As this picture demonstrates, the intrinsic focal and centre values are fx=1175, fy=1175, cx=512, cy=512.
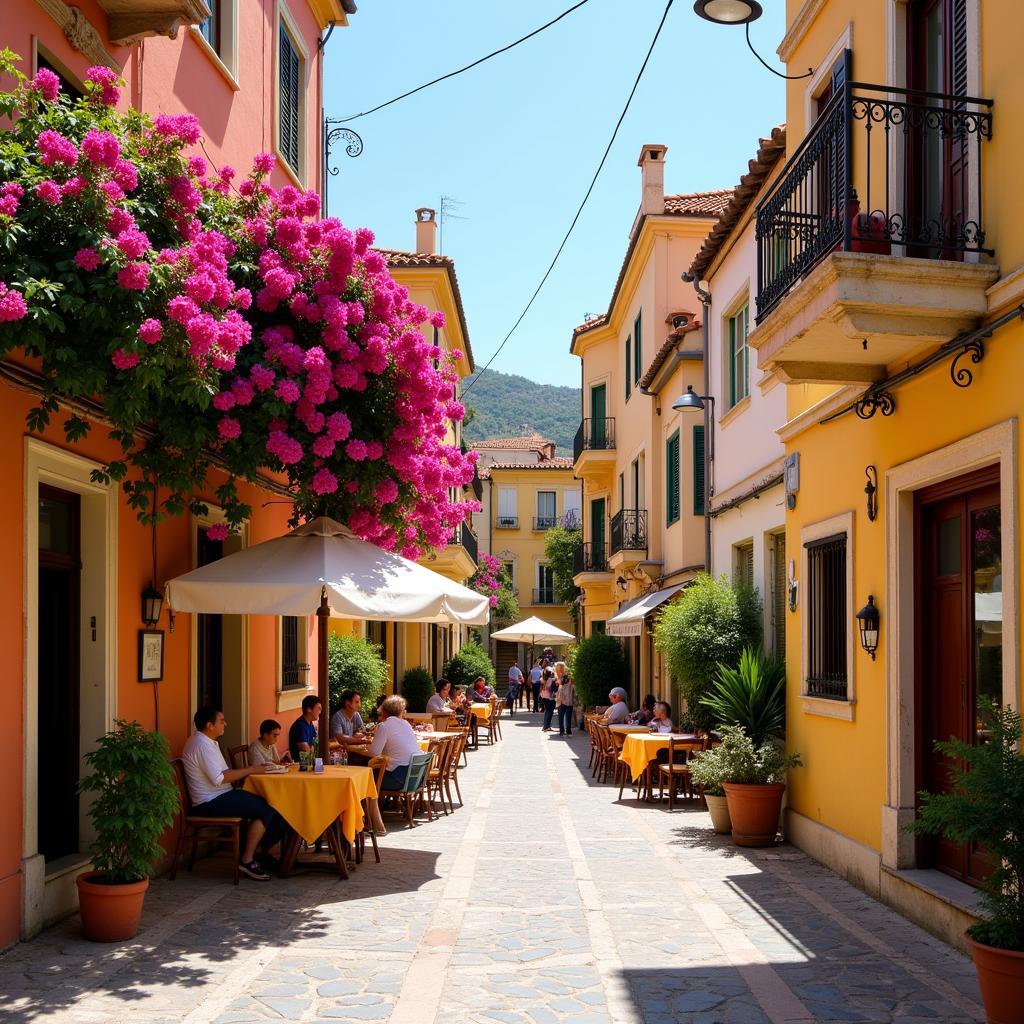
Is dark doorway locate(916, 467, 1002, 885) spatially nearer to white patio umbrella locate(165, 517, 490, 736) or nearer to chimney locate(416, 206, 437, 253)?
white patio umbrella locate(165, 517, 490, 736)

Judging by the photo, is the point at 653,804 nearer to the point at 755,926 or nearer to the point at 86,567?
the point at 755,926

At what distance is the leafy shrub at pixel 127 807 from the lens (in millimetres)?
7148

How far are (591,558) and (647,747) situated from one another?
62.4 feet

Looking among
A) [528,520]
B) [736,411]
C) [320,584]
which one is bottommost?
[320,584]

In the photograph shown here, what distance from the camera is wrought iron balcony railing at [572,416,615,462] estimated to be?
30719 mm

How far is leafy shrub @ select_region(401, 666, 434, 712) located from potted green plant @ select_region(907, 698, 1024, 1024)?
73.5ft

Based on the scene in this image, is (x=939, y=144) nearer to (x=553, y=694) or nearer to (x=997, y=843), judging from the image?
(x=997, y=843)

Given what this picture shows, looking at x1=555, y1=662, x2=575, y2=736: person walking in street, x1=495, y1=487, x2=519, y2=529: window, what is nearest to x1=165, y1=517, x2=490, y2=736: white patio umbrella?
x1=555, y1=662, x2=575, y2=736: person walking in street

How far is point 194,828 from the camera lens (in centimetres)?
940

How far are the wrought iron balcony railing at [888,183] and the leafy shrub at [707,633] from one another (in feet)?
17.8

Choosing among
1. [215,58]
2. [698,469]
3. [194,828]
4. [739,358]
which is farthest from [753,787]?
[698,469]

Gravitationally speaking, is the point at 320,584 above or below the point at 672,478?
below

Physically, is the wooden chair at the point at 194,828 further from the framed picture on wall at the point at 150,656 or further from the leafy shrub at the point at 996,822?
the leafy shrub at the point at 996,822

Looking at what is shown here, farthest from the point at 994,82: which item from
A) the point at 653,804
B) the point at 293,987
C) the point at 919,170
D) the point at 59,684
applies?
the point at 653,804
